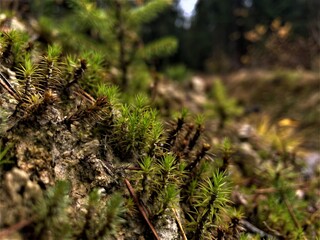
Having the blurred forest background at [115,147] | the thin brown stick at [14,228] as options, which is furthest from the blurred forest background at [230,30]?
the thin brown stick at [14,228]

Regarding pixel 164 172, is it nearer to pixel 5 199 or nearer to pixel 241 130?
pixel 5 199

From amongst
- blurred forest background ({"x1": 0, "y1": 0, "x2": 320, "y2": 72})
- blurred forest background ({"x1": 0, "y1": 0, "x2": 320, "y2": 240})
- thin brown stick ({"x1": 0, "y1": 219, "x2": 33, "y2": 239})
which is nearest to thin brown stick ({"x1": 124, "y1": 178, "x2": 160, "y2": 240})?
blurred forest background ({"x1": 0, "y1": 0, "x2": 320, "y2": 240})

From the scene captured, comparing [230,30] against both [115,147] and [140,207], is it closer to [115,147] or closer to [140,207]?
[115,147]

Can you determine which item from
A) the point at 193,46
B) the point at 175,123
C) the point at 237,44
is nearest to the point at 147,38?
the point at 193,46

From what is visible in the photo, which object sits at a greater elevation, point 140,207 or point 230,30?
point 140,207

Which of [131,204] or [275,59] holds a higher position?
[131,204]

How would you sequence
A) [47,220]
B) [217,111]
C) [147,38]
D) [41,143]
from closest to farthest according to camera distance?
[47,220], [41,143], [217,111], [147,38]

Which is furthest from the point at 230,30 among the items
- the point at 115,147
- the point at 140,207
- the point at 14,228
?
the point at 14,228

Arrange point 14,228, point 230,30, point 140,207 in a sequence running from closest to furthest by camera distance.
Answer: point 14,228, point 140,207, point 230,30

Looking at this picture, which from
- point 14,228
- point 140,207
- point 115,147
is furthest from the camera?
point 115,147
